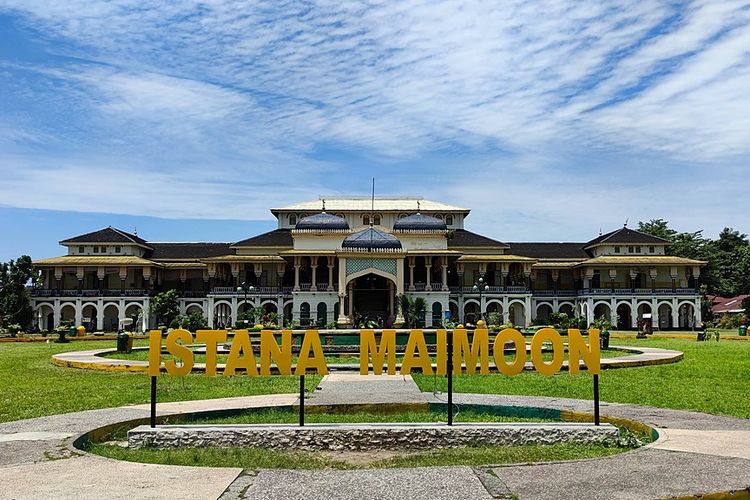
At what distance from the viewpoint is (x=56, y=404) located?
13.1 metres

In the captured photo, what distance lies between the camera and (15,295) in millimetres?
51625

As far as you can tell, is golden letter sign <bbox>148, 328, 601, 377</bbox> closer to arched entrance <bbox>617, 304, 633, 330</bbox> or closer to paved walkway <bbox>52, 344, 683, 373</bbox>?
paved walkway <bbox>52, 344, 683, 373</bbox>

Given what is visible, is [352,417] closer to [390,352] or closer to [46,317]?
[390,352]

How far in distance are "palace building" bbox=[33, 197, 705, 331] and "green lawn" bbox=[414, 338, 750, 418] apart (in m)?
27.4

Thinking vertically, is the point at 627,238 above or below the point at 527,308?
above

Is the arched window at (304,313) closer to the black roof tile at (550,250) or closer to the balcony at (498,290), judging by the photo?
the balcony at (498,290)

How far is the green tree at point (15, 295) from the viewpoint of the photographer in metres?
51.5

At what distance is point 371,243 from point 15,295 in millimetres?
26955

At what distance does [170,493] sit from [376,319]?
41396 millimetres

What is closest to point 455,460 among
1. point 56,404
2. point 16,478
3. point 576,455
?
point 576,455

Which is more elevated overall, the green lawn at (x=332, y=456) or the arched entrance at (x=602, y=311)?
the arched entrance at (x=602, y=311)

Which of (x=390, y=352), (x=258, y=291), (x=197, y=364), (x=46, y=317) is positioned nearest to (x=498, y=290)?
(x=258, y=291)

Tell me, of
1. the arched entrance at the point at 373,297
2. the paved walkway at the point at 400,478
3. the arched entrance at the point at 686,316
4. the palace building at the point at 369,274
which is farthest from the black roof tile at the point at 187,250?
the paved walkway at the point at 400,478

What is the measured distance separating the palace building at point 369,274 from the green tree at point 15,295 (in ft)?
4.83
